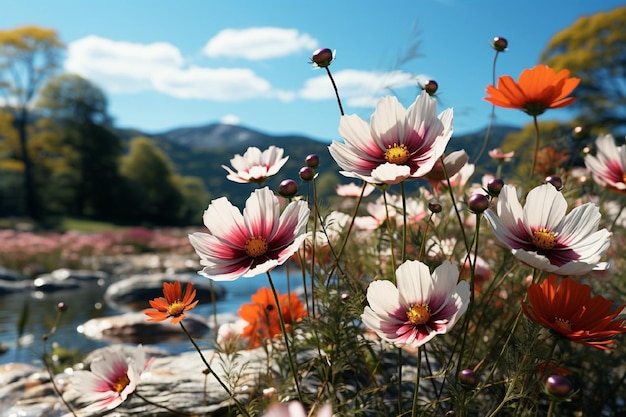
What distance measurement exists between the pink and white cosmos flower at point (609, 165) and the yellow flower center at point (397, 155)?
0.61 metres

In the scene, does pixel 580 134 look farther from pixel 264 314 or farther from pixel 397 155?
pixel 264 314

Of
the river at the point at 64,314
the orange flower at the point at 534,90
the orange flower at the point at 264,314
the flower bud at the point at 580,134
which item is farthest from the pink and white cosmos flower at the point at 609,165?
the river at the point at 64,314

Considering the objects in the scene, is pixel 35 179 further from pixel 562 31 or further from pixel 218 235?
pixel 218 235

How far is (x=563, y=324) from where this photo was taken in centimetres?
83

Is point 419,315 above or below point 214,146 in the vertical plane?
below

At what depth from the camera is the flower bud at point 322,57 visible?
3.04ft

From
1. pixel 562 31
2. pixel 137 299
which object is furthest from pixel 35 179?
pixel 562 31

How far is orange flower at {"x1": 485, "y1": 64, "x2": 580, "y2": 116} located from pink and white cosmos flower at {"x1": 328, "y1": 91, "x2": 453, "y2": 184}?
22 cm

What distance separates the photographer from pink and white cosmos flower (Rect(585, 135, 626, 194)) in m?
1.24

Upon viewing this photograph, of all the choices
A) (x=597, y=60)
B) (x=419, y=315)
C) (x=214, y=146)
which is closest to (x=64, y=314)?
(x=419, y=315)

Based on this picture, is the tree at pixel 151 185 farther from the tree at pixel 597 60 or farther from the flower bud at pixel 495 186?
the flower bud at pixel 495 186

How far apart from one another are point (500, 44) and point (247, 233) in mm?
867

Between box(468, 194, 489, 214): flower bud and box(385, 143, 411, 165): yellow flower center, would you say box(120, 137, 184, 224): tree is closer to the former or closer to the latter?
box(385, 143, 411, 165): yellow flower center

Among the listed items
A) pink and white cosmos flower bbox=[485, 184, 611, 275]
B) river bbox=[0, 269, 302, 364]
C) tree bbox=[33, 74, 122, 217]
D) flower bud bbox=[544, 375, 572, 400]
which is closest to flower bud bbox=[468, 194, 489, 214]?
pink and white cosmos flower bbox=[485, 184, 611, 275]
